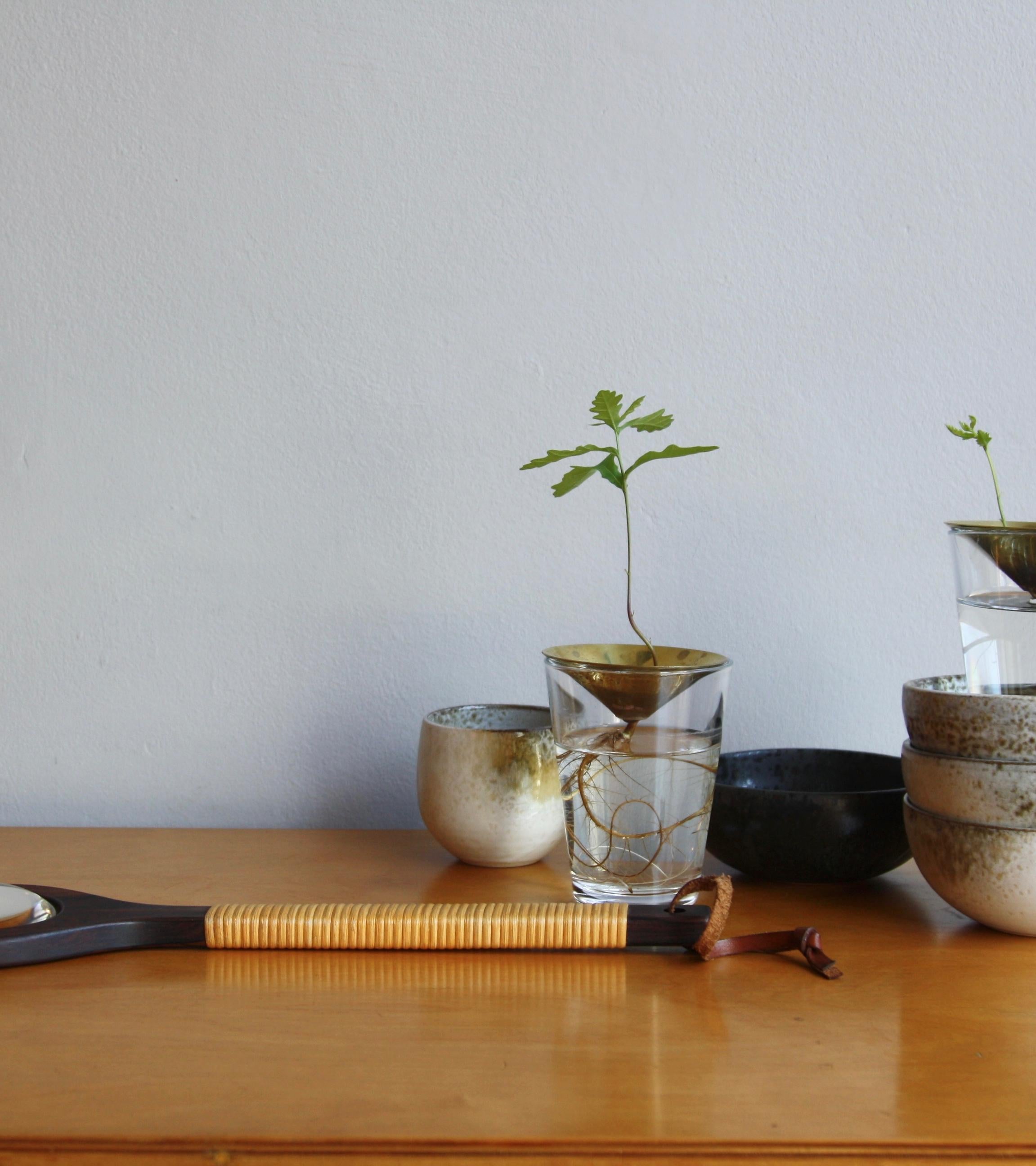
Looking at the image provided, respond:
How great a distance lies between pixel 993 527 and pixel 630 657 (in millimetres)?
265

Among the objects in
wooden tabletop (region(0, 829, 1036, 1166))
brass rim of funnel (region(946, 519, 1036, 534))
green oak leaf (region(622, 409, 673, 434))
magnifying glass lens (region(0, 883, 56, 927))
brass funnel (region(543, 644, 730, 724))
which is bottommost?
wooden tabletop (region(0, 829, 1036, 1166))

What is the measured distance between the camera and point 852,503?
914 mm

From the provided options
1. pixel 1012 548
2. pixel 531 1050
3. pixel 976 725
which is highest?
pixel 1012 548

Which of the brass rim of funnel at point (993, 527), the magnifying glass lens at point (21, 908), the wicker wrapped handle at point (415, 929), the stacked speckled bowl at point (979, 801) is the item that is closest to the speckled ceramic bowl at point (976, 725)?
the stacked speckled bowl at point (979, 801)

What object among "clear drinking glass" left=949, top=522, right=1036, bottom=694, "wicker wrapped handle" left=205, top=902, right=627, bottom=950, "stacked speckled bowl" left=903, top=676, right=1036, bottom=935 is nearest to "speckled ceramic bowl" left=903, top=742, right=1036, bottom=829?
"stacked speckled bowl" left=903, top=676, right=1036, bottom=935

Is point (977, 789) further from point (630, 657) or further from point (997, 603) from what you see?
point (630, 657)

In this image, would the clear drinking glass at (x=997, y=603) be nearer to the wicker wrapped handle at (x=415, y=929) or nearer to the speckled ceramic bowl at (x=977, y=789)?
the speckled ceramic bowl at (x=977, y=789)

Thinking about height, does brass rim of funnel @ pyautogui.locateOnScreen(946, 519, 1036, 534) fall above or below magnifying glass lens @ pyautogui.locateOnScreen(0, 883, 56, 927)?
above

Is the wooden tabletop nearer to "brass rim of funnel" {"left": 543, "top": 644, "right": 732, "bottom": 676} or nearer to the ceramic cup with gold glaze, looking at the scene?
the ceramic cup with gold glaze

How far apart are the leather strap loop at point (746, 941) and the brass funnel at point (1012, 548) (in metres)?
0.27

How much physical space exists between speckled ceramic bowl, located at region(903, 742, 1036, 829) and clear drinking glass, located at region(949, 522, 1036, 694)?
0.10 metres

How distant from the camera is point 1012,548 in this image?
2.20 feet

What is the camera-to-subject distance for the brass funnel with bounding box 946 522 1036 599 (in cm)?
67

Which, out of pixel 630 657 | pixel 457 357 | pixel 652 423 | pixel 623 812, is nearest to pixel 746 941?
pixel 623 812
